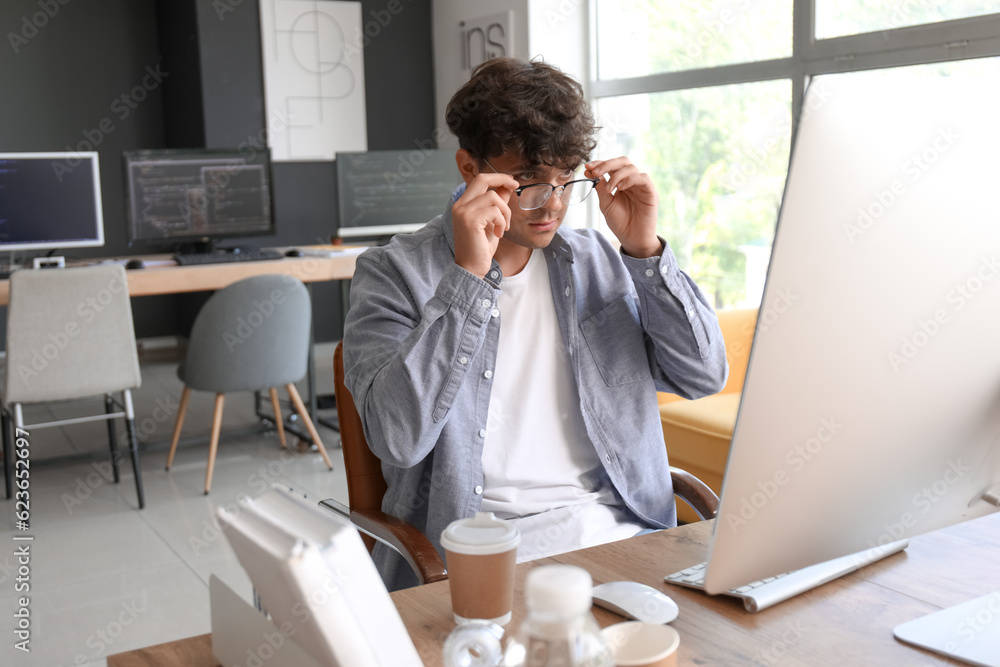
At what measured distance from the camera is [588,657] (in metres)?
0.54

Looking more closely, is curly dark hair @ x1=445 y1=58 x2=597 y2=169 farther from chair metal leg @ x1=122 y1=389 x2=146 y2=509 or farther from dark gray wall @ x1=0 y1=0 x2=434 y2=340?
dark gray wall @ x1=0 y1=0 x2=434 y2=340

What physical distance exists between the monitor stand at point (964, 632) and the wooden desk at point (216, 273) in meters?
Answer: 3.09

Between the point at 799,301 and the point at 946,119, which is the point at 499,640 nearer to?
the point at 799,301

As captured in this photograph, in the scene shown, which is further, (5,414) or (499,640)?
(5,414)

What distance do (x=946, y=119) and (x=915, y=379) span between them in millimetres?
207

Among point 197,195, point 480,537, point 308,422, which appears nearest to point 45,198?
point 197,195

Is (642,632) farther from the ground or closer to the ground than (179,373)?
farther from the ground

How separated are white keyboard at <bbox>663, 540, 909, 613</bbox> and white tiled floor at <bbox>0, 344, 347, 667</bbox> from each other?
5.95 feet

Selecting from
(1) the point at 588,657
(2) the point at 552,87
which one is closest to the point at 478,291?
(2) the point at 552,87

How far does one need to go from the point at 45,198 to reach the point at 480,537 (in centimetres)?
362

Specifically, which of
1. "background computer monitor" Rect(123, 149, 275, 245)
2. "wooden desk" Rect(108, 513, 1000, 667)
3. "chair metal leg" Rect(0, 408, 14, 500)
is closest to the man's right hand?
"wooden desk" Rect(108, 513, 1000, 667)
